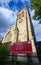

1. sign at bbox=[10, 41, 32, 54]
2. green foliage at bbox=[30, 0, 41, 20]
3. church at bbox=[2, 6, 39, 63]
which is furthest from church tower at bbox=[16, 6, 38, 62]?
sign at bbox=[10, 41, 32, 54]

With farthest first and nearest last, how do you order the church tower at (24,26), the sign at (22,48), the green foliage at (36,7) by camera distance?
the church tower at (24,26) < the green foliage at (36,7) < the sign at (22,48)

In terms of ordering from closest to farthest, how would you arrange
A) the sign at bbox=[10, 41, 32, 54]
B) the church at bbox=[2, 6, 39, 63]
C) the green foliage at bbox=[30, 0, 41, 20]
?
the sign at bbox=[10, 41, 32, 54]
the green foliage at bbox=[30, 0, 41, 20]
the church at bbox=[2, 6, 39, 63]

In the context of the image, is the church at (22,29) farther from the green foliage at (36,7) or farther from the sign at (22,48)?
the sign at (22,48)

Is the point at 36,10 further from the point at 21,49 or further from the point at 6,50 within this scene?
the point at 21,49

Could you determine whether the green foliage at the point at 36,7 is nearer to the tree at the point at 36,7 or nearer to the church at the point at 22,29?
the tree at the point at 36,7

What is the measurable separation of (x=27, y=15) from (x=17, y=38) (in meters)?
4.25

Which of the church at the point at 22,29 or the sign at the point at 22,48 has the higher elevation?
the church at the point at 22,29

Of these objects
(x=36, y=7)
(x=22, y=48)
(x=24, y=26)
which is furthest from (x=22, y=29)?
(x=22, y=48)

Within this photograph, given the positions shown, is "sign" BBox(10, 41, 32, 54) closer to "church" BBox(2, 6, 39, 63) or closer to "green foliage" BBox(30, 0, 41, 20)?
"green foliage" BBox(30, 0, 41, 20)

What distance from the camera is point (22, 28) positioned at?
2725 cm

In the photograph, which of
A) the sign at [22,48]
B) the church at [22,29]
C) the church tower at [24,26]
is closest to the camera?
the sign at [22,48]

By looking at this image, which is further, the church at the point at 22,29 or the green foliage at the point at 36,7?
the church at the point at 22,29

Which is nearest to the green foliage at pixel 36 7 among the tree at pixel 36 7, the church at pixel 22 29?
the tree at pixel 36 7

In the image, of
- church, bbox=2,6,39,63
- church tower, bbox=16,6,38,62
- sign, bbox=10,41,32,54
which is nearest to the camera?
sign, bbox=10,41,32,54
